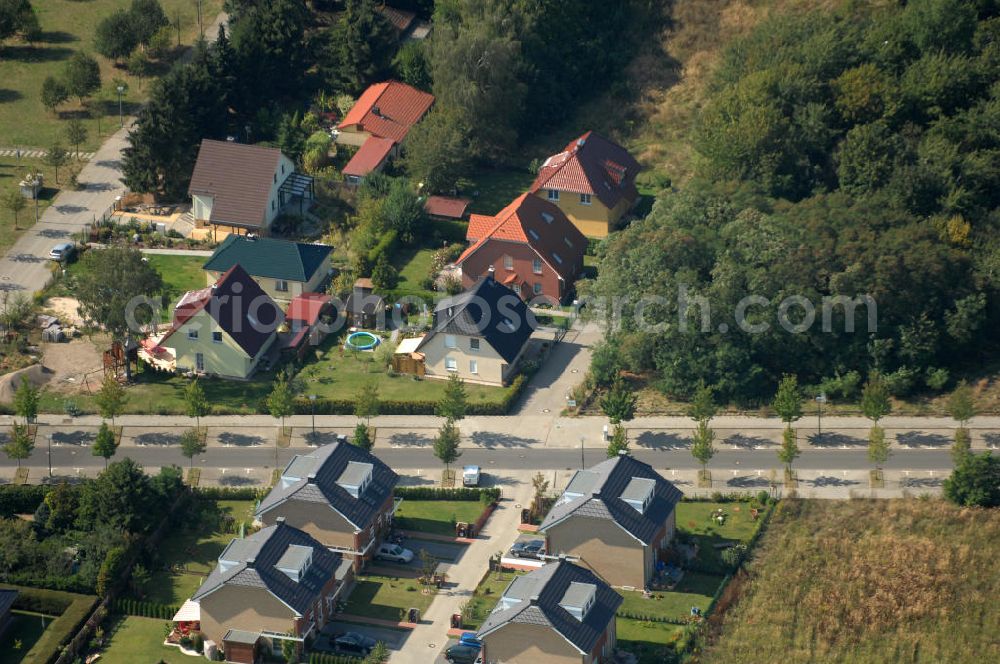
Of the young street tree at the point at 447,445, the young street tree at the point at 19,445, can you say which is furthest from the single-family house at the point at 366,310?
the young street tree at the point at 19,445

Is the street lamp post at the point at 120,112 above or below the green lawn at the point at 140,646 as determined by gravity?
below

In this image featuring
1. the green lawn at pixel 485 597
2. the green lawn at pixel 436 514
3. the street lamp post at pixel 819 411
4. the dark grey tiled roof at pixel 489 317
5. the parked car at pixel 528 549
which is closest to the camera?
the green lawn at pixel 485 597

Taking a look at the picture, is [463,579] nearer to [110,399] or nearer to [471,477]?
[471,477]

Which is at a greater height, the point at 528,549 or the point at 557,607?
the point at 557,607

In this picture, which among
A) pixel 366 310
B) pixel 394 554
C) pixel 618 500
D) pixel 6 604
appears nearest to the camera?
pixel 6 604

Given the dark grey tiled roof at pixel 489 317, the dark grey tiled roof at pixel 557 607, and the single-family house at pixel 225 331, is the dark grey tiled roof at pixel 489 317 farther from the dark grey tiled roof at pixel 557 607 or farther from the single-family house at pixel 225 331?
the dark grey tiled roof at pixel 557 607

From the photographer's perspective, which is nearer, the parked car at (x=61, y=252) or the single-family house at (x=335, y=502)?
the single-family house at (x=335, y=502)

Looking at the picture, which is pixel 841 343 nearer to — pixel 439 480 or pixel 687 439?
pixel 687 439

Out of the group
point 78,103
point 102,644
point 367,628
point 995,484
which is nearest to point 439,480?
point 367,628

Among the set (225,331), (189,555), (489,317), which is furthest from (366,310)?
(189,555)
